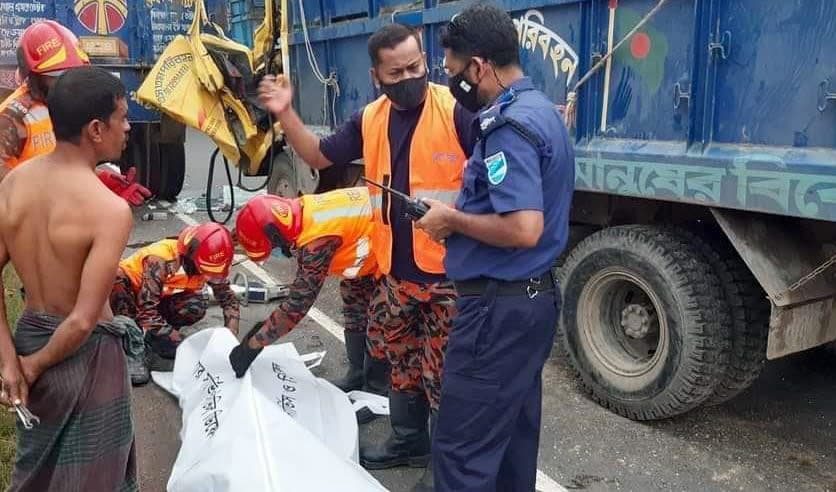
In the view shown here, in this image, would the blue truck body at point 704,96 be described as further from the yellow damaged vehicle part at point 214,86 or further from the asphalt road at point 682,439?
the yellow damaged vehicle part at point 214,86

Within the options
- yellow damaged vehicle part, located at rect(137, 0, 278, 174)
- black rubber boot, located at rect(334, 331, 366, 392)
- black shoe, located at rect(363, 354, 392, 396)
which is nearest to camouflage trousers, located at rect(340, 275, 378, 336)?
black rubber boot, located at rect(334, 331, 366, 392)

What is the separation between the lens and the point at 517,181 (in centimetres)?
199

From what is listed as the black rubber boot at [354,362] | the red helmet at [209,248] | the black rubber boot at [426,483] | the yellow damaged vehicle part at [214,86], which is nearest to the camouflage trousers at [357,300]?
the black rubber boot at [354,362]

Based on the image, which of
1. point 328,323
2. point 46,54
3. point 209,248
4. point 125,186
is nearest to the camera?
point 46,54

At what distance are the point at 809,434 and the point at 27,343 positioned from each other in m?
3.13

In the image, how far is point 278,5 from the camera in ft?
20.6

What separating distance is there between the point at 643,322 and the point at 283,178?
392 centimetres

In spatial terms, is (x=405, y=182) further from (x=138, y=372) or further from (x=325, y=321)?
(x=325, y=321)

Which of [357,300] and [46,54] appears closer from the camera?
[46,54]

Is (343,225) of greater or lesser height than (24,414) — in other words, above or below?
above

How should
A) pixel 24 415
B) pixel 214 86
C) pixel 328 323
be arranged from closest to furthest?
pixel 24 415 → pixel 328 323 → pixel 214 86

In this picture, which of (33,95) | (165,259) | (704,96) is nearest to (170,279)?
(165,259)

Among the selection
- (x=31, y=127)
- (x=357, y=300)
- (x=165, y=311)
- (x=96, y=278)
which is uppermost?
(x=31, y=127)

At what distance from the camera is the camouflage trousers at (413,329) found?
110 inches
